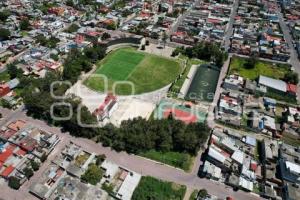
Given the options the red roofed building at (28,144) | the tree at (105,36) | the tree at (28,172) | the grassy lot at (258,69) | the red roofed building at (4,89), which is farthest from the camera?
the tree at (105,36)

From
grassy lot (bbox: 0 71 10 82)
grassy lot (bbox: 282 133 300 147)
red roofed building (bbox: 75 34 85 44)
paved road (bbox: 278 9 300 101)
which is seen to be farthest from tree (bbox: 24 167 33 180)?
paved road (bbox: 278 9 300 101)

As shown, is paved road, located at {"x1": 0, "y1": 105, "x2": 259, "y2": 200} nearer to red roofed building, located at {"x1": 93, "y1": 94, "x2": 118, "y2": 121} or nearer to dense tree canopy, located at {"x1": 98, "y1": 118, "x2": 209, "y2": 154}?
dense tree canopy, located at {"x1": 98, "y1": 118, "x2": 209, "y2": 154}

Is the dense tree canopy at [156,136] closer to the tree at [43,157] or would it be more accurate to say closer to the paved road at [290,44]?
the tree at [43,157]

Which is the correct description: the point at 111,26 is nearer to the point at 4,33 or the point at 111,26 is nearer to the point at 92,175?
the point at 4,33

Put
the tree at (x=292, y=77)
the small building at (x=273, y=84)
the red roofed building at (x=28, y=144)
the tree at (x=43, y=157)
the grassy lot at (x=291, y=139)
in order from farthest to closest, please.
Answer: the tree at (x=292, y=77), the small building at (x=273, y=84), the grassy lot at (x=291, y=139), the red roofed building at (x=28, y=144), the tree at (x=43, y=157)

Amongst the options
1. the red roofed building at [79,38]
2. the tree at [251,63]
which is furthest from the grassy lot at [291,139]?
the red roofed building at [79,38]

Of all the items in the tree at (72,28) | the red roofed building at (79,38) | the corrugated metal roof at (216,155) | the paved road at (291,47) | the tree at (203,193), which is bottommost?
the tree at (203,193)

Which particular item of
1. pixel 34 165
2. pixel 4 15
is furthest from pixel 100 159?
pixel 4 15
